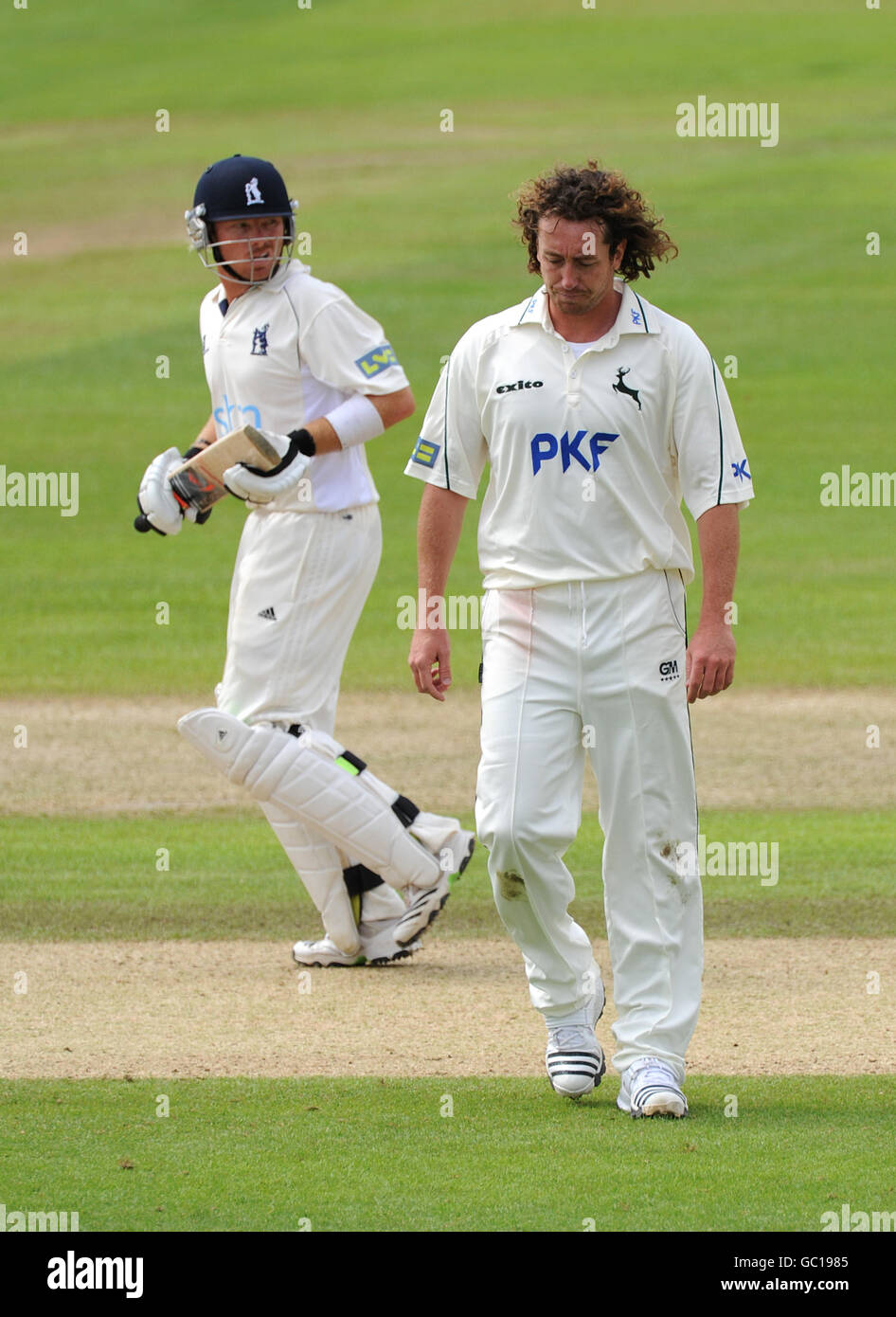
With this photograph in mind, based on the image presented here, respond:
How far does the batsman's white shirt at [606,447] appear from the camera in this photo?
16.6ft

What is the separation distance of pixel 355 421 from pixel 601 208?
2012 millimetres

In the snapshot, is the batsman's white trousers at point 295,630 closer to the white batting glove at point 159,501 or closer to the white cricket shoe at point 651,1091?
the white batting glove at point 159,501

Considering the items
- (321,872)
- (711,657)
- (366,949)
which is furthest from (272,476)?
(711,657)

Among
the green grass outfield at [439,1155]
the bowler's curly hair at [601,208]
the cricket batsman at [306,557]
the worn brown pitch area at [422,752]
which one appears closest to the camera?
the green grass outfield at [439,1155]

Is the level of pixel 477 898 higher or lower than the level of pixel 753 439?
lower

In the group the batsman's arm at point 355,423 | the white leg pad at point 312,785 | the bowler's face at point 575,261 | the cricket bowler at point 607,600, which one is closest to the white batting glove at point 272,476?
the batsman's arm at point 355,423

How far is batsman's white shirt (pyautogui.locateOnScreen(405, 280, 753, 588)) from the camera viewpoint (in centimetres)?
506

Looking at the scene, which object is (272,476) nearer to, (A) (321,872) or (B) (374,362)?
(B) (374,362)

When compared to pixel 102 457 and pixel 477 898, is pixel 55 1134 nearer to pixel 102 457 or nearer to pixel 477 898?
pixel 477 898

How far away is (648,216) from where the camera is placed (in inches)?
211

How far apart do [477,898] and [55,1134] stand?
12.1 feet

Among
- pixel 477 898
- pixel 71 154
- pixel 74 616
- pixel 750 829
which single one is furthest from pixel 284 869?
pixel 71 154

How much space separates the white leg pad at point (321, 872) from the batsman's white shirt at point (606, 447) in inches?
81.8

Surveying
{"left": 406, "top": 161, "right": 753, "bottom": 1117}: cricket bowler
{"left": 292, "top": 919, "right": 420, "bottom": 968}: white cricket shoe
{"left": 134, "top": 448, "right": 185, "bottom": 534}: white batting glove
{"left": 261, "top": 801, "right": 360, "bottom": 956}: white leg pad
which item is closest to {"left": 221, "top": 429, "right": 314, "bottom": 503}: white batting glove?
{"left": 134, "top": 448, "right": 185, "bottom": 534}: white batting glove
